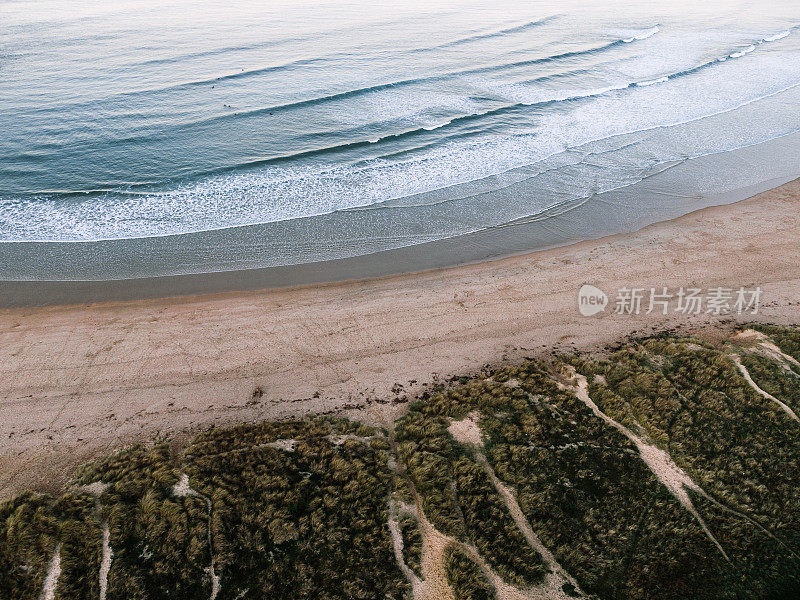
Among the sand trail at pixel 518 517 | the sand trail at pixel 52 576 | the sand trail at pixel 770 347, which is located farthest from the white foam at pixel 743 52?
the sand trail at pixel 52 576

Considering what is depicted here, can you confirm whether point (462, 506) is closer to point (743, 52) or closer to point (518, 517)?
point (518, 517)

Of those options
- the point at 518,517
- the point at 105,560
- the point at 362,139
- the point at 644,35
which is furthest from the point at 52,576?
the point at 644,35

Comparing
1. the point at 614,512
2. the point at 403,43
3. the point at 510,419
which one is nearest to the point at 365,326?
the point at 510,419

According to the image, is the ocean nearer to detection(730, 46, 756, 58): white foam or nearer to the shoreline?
the shoreline

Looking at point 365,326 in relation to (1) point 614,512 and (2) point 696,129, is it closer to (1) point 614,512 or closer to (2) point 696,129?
(1) point 614,512

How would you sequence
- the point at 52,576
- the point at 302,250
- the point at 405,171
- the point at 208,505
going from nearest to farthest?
the point at 52,576
the point at 208,505
the point at 302,250
the point at 405,171

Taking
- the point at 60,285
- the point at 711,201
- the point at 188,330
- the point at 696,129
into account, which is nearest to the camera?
the point at 188,330
